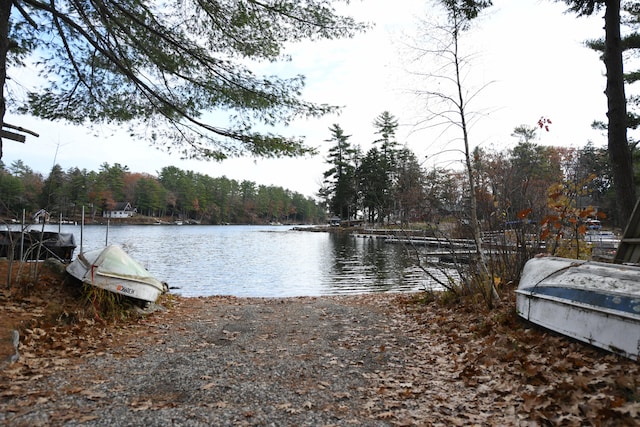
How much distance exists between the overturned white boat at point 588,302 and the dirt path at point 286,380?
224 millimetres

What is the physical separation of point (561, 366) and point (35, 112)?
372 inches

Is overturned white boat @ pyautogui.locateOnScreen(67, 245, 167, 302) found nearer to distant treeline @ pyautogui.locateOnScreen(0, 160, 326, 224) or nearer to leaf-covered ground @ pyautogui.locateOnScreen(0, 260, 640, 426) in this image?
leaf-covered ground @ pyautogui.locateOnScreen(0, 260, 640, 426)

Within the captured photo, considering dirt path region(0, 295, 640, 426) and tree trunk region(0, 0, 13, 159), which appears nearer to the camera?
dirt path region(0, 295, 640, 426)

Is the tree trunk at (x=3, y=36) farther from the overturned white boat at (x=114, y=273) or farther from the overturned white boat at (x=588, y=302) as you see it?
the overturned white boat at (x=588, y=302)

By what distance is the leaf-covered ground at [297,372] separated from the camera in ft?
11.1

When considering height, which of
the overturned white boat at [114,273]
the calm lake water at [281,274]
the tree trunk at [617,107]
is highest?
the tree trunk at [617,107]

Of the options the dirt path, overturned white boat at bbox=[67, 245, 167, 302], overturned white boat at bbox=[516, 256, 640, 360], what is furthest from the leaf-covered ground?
overturned white boat at bbox=[67, 245, 167, 302]

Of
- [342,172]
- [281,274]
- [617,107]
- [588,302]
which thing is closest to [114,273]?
[588,302]

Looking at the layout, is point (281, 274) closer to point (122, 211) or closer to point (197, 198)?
point (122, 211)

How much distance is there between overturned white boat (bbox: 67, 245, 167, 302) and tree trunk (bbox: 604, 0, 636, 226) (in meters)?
9.45

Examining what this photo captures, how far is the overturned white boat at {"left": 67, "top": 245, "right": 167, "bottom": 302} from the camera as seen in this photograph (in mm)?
7051

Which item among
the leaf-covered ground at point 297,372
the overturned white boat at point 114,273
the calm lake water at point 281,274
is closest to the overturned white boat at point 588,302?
the leaf-covered ground at point 297,372

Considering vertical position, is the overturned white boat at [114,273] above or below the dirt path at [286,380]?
above

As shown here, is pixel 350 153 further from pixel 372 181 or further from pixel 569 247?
pixel 569 247
